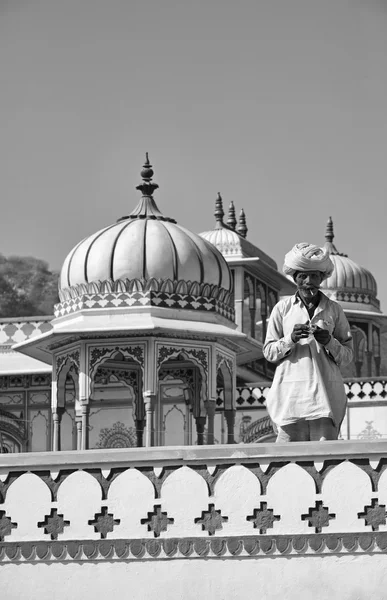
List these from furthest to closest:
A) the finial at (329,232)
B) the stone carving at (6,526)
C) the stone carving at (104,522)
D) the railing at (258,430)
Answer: the finial at (329,232)
the railing at (258,430)
the stone carving at (6,526)
the stone carving at (104,522)

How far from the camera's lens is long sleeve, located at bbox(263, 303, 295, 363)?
11.8 m

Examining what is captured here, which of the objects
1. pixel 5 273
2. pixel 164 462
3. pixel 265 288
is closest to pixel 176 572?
pixel 164 462

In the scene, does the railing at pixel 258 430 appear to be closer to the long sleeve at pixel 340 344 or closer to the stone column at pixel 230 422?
the stone column at pixel 230 422

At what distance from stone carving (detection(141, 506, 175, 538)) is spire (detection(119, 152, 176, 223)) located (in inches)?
611

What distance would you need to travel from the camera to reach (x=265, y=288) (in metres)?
34.6

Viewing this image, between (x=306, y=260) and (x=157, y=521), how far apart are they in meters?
2.12

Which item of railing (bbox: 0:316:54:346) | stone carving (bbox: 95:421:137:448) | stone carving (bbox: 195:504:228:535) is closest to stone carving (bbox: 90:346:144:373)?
stone carving (bbox: 95:421:137:448)

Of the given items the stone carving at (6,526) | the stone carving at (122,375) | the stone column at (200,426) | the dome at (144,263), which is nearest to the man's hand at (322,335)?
the stone carving at (6,526)

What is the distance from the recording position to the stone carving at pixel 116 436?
2831 centimetres

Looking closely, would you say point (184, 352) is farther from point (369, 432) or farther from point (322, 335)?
point (322, 335)

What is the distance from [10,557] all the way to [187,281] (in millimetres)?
14463

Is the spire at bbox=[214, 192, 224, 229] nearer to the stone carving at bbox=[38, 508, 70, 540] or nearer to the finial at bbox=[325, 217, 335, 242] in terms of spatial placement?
the finial at bbox=[325, 217, 335, 242]

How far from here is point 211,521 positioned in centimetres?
1117

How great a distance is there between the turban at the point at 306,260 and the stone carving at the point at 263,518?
179 cm
